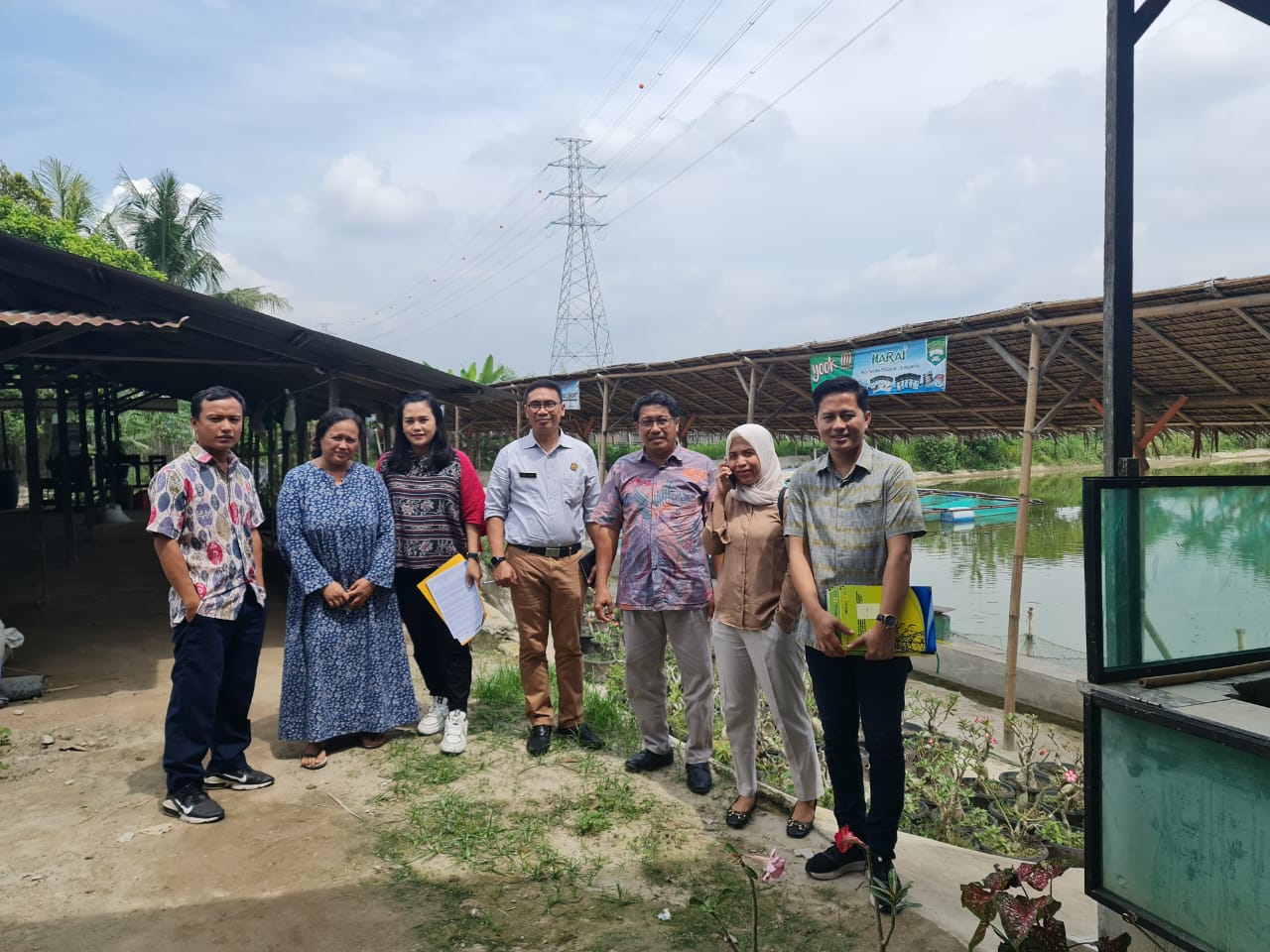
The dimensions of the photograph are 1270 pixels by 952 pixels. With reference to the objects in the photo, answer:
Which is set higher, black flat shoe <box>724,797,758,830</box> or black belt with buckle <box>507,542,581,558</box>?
black belt with buckle <box>507,542,581,558</box>

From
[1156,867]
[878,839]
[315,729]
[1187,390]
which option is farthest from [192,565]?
[1187,390]

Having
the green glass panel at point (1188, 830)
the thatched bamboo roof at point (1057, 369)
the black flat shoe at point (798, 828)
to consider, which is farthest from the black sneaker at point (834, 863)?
the thatched bamboo roof at point (1057, 369)

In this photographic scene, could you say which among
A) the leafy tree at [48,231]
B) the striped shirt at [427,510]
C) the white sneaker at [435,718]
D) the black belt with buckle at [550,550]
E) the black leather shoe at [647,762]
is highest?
the leafy tree at [48,231]

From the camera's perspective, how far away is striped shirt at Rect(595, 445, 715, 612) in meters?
3.38

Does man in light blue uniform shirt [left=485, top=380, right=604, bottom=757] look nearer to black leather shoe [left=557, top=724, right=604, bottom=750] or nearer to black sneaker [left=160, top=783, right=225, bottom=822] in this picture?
black leather shoe [left=557, top=724, right=604, bottom=750]

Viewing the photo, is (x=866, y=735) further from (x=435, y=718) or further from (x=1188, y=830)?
(x=435, y=718)

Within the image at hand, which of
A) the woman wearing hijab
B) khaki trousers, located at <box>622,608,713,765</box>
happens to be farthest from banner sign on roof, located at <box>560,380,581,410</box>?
the woman wearing hijab

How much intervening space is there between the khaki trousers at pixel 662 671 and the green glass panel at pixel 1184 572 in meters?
1.61

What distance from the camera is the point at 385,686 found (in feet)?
12.5

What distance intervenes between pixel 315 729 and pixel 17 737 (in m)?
1.57

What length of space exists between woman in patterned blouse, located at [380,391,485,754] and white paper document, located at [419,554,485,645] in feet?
0.20

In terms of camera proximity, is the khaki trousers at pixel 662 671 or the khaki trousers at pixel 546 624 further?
the khaki trousers at pixel 546 624

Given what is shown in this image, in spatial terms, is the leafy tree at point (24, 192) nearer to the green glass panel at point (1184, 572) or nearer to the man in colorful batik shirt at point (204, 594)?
the man in colorful batik shirt at point (204, 594)

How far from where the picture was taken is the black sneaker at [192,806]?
10.2 ft
